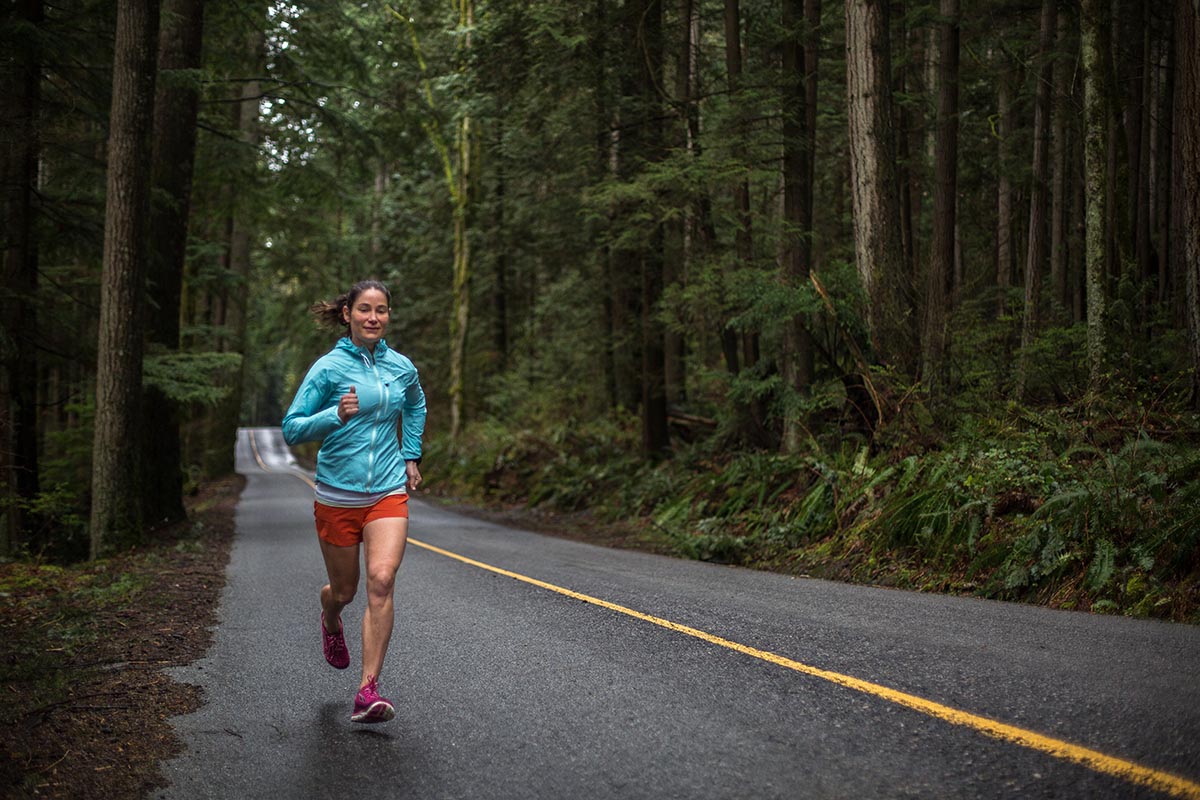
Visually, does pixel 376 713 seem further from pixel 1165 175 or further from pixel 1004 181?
pixel 1004 181

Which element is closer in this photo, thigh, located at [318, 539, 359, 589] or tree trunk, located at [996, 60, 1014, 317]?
thigh, located at [318, 539, 359, 589]

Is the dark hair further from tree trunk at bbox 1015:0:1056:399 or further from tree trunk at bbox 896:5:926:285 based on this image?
tree trunk at bbox 896:5:926:285

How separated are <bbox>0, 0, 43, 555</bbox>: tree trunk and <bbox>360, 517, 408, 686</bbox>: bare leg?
836cm

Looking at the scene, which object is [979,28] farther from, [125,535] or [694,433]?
[125,535]

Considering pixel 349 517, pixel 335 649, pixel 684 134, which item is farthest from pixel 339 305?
pixel 684 134

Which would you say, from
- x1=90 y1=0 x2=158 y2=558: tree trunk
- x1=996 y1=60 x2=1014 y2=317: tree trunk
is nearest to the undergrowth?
x1=90 y1=0 x2=158 y2=558: tree trunk

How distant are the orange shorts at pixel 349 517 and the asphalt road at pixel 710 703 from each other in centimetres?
97

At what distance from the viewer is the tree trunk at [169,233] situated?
15109mm

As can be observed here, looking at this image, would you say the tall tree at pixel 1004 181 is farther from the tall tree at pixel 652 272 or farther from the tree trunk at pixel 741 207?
the tall tree at pixel 652 272

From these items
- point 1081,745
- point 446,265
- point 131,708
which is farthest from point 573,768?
point 446,265

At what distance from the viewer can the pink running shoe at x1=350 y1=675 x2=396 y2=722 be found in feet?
14.8

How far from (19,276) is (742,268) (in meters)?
10.4

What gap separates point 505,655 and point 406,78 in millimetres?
24270

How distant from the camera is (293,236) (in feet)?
93.1
